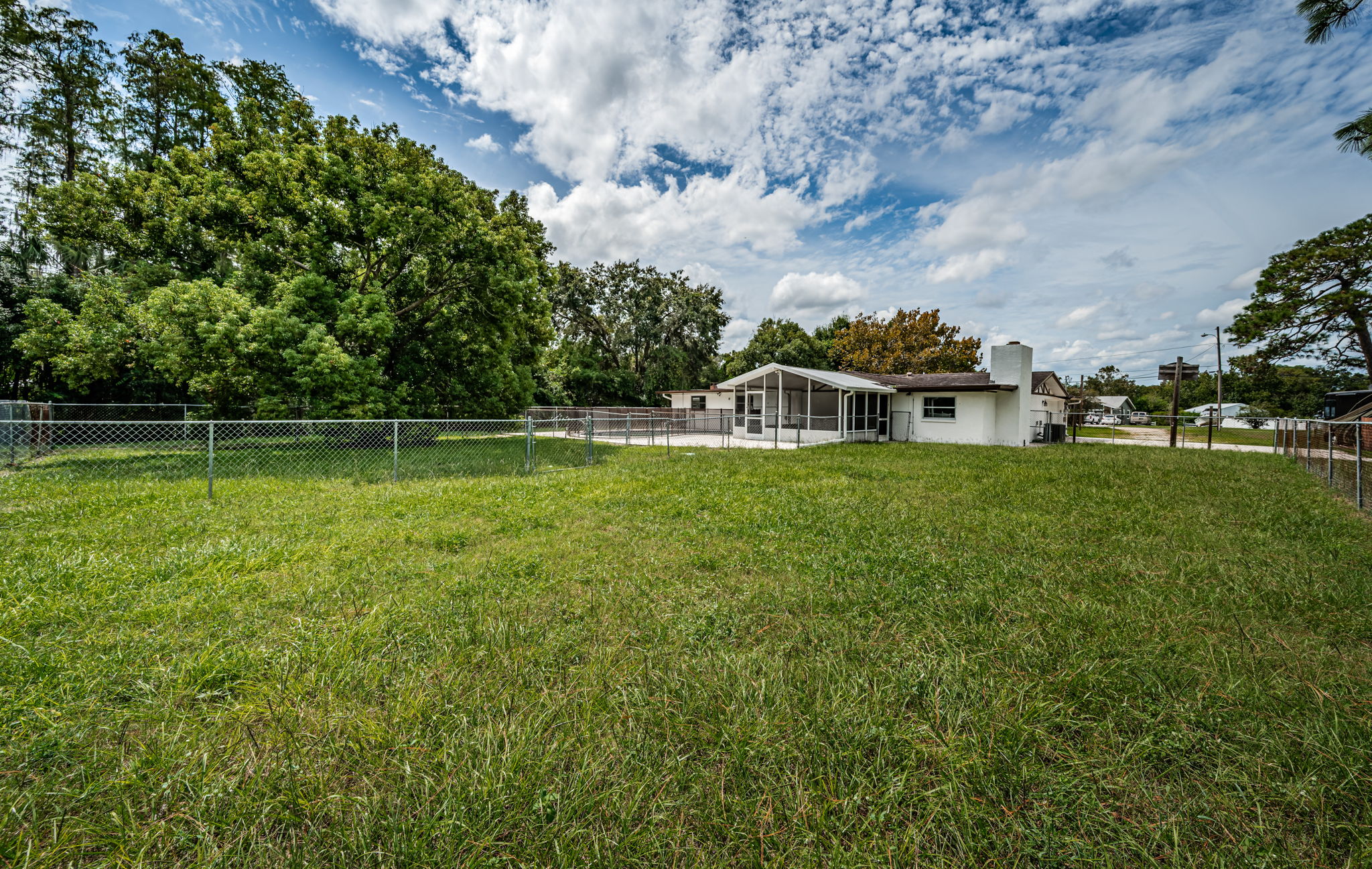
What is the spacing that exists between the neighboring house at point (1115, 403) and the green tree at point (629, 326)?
141 ft

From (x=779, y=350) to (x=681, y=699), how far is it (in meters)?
37.5

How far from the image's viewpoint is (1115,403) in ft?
178

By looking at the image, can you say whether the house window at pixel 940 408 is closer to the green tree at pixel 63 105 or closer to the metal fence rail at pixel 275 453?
the metal fence rail at pixel 275 453

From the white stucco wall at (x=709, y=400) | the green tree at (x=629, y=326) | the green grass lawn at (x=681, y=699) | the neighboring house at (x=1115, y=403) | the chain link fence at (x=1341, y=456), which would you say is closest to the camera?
the green grass lawn at (x=681, y=699)

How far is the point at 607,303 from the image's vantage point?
35656 millimetres

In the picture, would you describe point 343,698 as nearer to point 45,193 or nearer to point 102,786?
point 102,786

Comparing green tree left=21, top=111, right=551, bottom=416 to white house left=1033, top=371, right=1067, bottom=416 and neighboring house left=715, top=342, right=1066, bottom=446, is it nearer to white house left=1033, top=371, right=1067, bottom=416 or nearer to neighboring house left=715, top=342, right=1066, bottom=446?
neighboring house left=715, top=342, right=1066, bottom=446

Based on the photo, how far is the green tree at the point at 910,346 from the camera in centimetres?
3419

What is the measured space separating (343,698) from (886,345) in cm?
3749

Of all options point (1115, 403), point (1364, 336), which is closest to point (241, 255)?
point (1364, 336)

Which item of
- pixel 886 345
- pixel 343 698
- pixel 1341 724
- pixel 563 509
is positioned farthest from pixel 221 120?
pixel 886 345

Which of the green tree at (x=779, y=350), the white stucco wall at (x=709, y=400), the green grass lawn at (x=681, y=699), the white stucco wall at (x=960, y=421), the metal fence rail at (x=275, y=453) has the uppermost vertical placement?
the green tree at (x=779, y=350)

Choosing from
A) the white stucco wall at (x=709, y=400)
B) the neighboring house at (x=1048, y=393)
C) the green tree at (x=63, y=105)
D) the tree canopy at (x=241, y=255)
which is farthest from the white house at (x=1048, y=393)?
the green tree at (x=63, y=105)

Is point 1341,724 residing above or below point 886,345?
below
